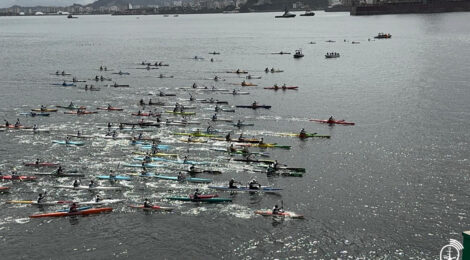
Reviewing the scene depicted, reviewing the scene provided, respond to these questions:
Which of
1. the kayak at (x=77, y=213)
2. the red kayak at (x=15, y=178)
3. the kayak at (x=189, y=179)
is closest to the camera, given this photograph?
the kayak at (x=77, y=213)

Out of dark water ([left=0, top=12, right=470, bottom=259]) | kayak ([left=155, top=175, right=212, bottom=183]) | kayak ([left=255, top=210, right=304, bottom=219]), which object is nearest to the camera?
dark water ([left=0, top=12, right=470, bottom=259])

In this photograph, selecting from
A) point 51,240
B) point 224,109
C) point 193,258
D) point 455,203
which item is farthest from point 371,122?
point 51,240

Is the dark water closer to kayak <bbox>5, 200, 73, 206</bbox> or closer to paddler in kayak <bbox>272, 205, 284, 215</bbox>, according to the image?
kayak <bbox>5, 200, 73, 206</bbox>

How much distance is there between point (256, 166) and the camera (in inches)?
2591

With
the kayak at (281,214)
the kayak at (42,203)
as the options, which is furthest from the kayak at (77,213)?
the kayak at (281,214)

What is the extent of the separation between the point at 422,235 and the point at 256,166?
80.5ft

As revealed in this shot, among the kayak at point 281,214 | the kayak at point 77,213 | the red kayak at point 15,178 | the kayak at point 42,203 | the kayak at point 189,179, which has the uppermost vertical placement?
the red kayak at point 15,178

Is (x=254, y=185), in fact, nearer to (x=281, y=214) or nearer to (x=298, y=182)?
(x=298, y=182)

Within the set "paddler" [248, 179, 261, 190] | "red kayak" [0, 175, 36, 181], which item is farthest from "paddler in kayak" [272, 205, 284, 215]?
"red kayak" [0, 175, 36, 181]

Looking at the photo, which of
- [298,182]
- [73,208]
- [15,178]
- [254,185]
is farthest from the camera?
[15,178]

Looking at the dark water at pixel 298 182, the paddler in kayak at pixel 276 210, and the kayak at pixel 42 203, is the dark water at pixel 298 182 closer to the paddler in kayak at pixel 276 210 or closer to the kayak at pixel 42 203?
the kayak at pixel 42 203

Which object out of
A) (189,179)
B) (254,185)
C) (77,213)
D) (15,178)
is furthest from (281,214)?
(15,178)

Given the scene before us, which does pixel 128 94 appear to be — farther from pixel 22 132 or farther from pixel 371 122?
pixel 371 122

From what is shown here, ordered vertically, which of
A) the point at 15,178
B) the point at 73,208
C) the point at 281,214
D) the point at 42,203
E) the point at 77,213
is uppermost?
the point at 15,178
